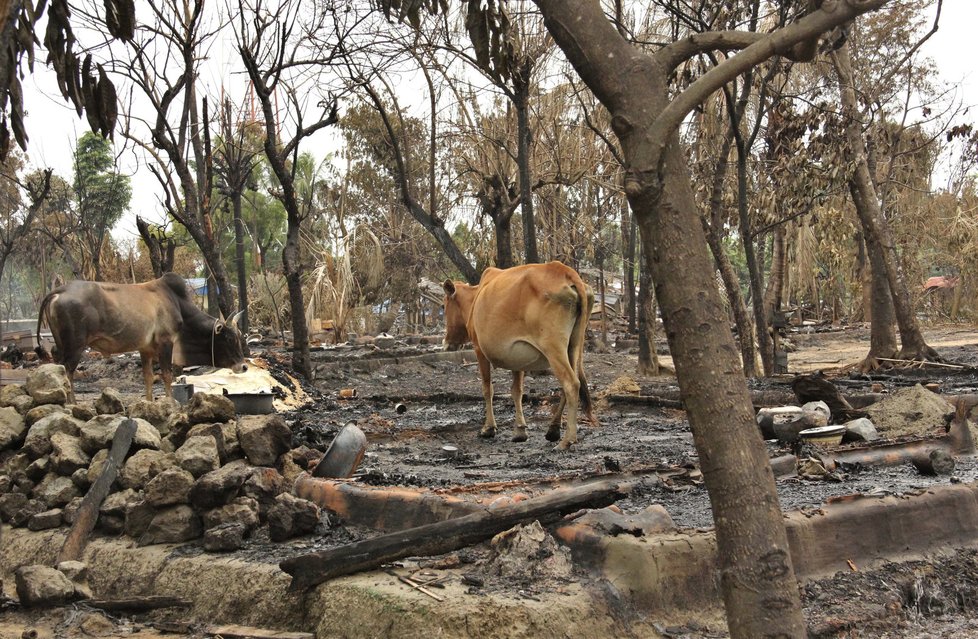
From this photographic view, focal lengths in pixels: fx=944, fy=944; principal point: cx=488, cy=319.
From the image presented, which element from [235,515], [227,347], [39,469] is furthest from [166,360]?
[235,515]

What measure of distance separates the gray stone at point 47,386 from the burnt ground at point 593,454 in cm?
211

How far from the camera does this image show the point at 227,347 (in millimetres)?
14008

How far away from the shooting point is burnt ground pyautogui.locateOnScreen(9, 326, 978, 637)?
191 inches

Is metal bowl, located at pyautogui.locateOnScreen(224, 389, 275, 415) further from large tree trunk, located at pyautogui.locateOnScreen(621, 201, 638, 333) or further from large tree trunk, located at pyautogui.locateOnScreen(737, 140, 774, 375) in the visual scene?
large tree trunk, located at pyautogui.locateOnScreen(621, 201, 638, 333)

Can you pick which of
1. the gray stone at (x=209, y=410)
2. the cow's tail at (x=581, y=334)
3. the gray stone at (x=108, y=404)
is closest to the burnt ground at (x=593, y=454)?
the cow's tail at (x=581, y=334)

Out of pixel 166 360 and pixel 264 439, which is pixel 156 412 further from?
pixel 166 360

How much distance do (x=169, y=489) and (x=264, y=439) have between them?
0.83 m

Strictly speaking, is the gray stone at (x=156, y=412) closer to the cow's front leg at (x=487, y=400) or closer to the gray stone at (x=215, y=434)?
the gray stone at (x=215, y=434)

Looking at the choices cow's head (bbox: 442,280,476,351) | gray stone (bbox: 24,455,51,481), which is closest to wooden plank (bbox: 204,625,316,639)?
gray stone (bbox: 24,455,51,481)

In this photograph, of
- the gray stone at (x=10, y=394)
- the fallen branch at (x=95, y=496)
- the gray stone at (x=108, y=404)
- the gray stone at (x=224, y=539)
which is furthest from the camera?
the gray stone at (x=10, y=394)

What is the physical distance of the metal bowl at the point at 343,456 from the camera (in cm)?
677

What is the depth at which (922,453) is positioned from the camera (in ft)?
22.0

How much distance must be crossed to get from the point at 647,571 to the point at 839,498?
1.51 meters

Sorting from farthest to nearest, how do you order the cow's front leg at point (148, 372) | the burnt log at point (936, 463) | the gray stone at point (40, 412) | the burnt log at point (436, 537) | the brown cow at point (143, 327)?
the cow's front leg at point (148, 372) → the brown cow at point (143, 327) → the gray stone at point (40, 412) → the burnt log at point (936, 463) → the burnt log at point (436, 537)
